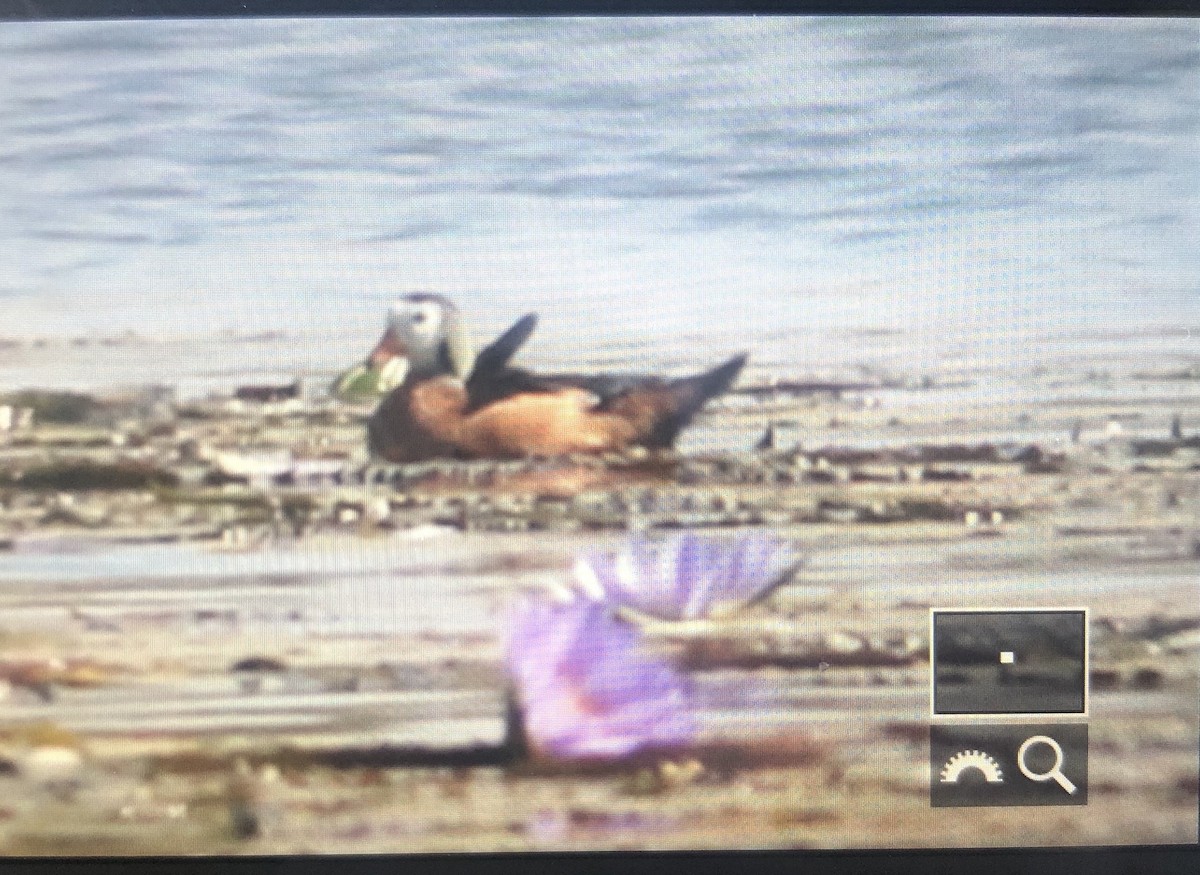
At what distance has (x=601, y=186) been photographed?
5.23ft

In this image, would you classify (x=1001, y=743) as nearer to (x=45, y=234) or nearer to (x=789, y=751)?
(x=789, y=751)

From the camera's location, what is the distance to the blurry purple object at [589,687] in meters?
1.61

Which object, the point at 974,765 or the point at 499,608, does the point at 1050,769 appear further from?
the point at 499,608

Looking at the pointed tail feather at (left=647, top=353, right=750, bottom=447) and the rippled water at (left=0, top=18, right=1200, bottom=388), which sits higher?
the rippled water at (left=0, top=18, right=1200, bottom=388)

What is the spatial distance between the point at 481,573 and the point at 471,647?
100mm

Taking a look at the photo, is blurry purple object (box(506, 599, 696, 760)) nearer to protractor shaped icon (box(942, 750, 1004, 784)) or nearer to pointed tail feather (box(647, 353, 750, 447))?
pointed tail feather (box(647, 353, 750, 447))

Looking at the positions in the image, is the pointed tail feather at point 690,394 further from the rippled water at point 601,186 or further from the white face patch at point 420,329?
the white face patch at point 420,329

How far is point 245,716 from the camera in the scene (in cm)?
161

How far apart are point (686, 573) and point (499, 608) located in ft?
0.83

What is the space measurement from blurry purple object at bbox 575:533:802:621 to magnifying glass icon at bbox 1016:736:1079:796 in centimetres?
40

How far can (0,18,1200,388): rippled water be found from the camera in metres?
1.59
